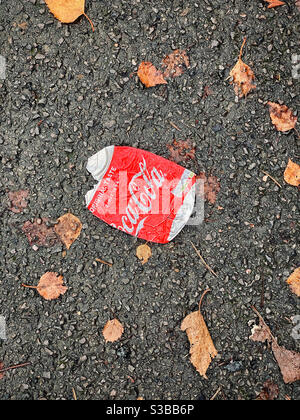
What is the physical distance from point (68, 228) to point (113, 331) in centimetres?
55

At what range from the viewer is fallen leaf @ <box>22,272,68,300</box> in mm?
1949

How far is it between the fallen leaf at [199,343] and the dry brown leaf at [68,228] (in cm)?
69

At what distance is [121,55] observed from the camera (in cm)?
194

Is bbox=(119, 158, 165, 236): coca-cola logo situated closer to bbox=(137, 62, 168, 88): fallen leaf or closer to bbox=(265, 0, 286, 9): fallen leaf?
bbox=(137, 62, 168, 88): fallen leaf

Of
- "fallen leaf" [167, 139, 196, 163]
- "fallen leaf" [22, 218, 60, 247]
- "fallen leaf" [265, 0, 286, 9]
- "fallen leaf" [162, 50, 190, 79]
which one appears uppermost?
"fallen leaf" [265, 0, 286, 9]

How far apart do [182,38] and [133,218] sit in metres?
0.91

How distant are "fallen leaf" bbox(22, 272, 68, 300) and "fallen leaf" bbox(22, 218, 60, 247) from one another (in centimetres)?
16

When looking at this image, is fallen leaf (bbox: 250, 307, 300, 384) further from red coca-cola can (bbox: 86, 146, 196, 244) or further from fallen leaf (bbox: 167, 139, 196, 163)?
fallen leaf (bbox: 167, 139, 196, 163)

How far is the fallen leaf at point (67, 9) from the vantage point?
190 cm

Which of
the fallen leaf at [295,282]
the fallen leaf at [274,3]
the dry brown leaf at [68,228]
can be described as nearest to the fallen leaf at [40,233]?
Answer: the dry brown leaf at [68,228]

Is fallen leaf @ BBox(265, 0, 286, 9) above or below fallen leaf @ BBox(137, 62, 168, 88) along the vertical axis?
above

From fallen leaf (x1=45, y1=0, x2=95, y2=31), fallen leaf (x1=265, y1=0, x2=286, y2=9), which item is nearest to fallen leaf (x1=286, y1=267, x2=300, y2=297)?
fallen leaf (x1=265, y1=0, x2=286, y2=9)

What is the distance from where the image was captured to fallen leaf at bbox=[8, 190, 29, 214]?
1.96 metres

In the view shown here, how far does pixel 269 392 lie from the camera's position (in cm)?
191
